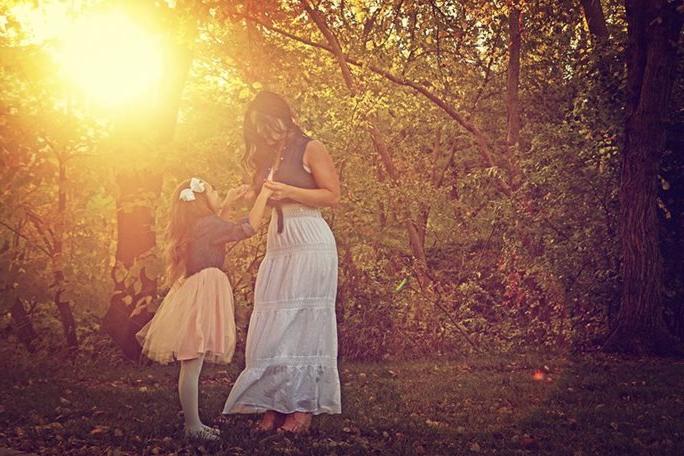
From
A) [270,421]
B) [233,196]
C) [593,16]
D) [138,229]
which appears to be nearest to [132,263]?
[138,229]

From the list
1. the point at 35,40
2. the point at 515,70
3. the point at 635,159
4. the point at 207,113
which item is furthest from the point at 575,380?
the point at 207,113

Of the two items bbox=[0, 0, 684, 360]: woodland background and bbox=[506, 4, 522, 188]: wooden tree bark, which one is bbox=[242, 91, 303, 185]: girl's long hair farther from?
bbox=[506, 4, 522, 188]: wooden tree bark

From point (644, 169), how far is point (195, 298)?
8726 millimetres

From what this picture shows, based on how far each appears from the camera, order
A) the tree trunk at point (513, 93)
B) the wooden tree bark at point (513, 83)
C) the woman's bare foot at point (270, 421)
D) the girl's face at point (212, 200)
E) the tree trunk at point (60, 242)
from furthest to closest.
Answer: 1. the tree trunk at point (513, 93)
2. the wooden tree bark at point (513, 83)
3. the tree trunk at point (60, 242)
4. the girl's face at point (212, 200)
5. the woman's bare foot at point (270, 421)

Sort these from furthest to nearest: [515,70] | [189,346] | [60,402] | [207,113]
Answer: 1. [207,113]
2. [515,70]
3. [60,402]
4. [189,346]

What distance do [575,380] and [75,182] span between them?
6.66m

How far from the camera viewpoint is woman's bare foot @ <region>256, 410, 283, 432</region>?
6117 millimetres

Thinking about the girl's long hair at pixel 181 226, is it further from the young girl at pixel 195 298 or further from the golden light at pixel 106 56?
the golden light at pixel 106 56

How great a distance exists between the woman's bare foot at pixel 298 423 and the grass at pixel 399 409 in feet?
0.42

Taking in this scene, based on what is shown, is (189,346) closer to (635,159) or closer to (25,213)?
(25,213)

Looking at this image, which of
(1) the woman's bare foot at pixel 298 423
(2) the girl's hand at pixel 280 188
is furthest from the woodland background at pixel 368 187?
(1) the woman's bare foot at pixel 298 423

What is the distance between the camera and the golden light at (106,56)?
10055 millimetres

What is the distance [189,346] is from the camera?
5.98 metres

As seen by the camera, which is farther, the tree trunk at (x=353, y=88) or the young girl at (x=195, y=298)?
the tree trunk at (x=353, y=88)
